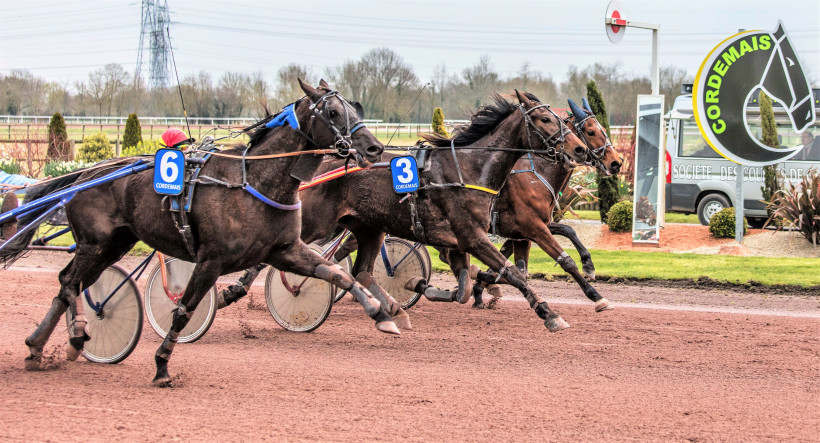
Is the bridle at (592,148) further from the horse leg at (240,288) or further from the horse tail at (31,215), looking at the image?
the horse tail at (31,215)

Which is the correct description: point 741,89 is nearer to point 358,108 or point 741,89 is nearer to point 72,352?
point 358,108

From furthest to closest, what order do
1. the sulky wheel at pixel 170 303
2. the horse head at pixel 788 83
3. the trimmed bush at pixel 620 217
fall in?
the trimmed bush at pixel 620 217 → the horse head at pixel 788 83 → the sulky wheel at pixel 170 303

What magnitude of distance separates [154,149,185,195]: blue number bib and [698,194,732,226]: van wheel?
41.9 ft

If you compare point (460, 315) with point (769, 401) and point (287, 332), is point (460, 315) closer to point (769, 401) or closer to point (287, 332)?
point (287, 332)

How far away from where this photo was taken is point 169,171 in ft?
18.1

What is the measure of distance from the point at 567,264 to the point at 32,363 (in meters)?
4.46

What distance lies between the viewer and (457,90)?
121 feet

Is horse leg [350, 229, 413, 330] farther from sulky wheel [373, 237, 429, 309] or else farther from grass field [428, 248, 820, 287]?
grass field [428, 248, 820, 287]

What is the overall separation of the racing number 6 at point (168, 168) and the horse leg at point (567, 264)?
144 inches

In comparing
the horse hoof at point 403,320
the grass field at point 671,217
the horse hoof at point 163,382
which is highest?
the grass field at point 671,217

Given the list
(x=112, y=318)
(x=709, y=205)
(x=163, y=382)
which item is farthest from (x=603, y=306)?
(x=709, y=205)

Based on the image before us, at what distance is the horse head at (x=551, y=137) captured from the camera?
726 centimetres

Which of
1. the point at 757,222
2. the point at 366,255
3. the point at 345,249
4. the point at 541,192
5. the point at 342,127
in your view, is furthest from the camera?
the point at 757,222

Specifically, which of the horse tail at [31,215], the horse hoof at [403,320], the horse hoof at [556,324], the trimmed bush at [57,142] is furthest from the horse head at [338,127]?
the trimmed bush at [57,142]
